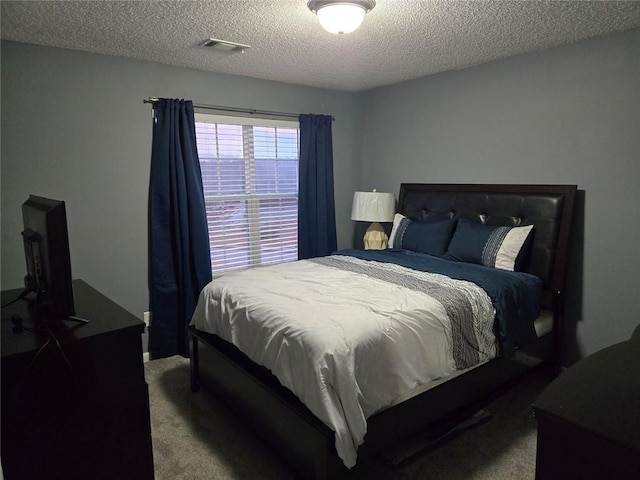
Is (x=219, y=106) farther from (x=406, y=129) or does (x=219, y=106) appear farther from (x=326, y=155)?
(x=406, y=129)

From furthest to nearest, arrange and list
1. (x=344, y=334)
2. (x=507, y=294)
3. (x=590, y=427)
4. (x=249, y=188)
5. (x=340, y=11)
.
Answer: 1. (x=249, y=188)
2. (x=507, y=294)
3. (x=340, y=11)
4. (x=344, y=334)
5. (x=590, y=427)

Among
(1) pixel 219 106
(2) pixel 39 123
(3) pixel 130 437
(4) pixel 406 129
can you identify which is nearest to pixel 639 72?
(4) pixel 406 129

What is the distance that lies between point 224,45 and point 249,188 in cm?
136

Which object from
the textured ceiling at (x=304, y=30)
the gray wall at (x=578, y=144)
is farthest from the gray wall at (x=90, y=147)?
the gray wall at (x=578, y=144)

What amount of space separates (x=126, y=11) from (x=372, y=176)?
2.81 meters

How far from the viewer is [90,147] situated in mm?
2988

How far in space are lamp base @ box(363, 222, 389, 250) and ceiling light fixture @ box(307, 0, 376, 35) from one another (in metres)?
2.20

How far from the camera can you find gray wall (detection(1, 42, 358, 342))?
271 cm

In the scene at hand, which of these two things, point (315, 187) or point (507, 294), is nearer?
point (507, 294)

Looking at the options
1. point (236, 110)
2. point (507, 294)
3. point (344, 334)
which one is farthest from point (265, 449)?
point (236, 110)

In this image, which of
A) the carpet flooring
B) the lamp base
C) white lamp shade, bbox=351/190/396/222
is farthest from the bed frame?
the lamp base

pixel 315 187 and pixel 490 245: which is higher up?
pixel 315 187

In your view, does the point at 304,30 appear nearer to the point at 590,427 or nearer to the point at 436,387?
the point at 436,387

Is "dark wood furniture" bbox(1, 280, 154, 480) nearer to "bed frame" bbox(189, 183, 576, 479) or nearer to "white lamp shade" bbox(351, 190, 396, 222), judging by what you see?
"bed frame" bbox(189, 183, 576, 479)
